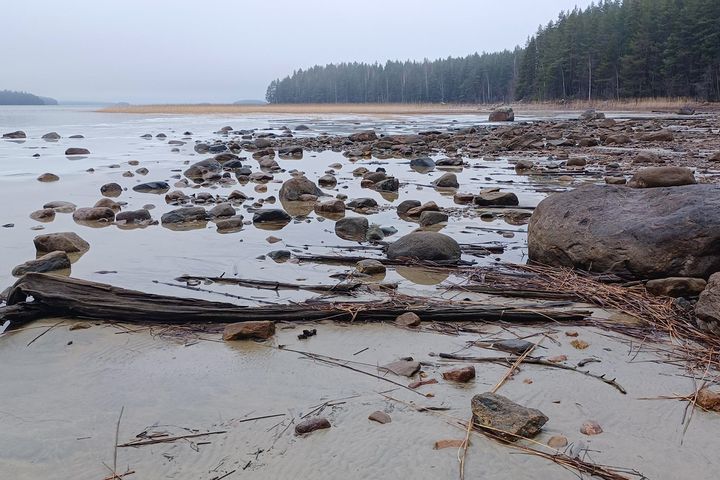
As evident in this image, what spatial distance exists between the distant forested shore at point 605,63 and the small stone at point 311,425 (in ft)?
211

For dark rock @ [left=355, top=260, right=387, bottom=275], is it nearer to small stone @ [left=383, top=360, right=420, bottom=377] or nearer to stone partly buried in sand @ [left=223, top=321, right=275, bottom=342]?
stone partly buried in sand @ [left=223, top=321, right=275, bottom=342]

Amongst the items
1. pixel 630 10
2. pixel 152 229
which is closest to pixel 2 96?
pixel 630 10

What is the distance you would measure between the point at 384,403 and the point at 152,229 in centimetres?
565

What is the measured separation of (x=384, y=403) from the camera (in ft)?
9.93

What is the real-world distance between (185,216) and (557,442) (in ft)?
22.0

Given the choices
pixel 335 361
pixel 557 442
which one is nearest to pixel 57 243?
pixel 335 361

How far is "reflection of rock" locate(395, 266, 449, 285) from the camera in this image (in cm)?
529

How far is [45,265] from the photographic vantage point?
5.48 metres

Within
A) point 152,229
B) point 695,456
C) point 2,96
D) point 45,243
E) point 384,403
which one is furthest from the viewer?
point 2,96

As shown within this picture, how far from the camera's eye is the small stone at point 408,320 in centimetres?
416

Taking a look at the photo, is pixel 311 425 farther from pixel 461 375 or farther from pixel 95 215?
pixel 95 215

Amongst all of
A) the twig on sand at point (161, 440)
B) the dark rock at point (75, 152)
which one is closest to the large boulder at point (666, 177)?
the twig on sand at point (161, 440)

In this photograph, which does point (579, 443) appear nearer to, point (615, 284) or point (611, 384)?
point (611, 384)

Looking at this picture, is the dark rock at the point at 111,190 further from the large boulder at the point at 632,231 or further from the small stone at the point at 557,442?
the small stone at the point at 557,442
